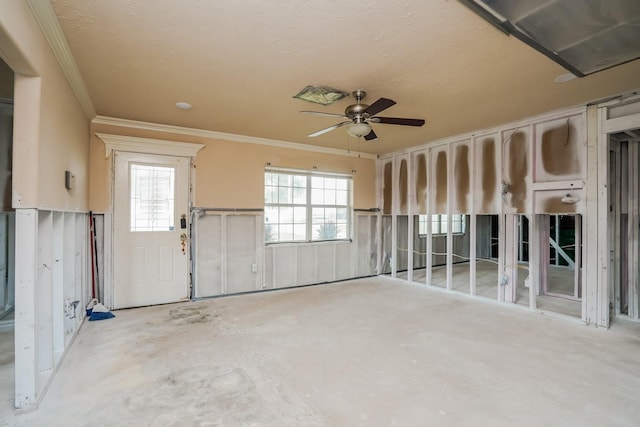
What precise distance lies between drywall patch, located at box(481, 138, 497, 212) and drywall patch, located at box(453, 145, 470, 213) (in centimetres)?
26

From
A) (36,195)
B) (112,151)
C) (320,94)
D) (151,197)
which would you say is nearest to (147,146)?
(112,151)

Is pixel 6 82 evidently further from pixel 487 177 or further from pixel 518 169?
pixel 518 169

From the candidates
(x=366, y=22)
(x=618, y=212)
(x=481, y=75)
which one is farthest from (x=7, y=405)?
(x=618, y=212)

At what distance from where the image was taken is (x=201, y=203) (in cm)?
478

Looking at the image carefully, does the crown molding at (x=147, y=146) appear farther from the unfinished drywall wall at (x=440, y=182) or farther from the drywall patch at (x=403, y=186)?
the unfinished drywall wall at (x=440, y=182)

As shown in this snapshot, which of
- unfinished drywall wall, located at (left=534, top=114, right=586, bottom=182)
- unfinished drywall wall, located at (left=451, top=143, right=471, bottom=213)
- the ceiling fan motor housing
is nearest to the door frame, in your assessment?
the ceiling fan motor housing

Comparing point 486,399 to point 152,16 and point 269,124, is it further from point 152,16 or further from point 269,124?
point 269,124

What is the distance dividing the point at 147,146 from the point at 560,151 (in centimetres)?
552

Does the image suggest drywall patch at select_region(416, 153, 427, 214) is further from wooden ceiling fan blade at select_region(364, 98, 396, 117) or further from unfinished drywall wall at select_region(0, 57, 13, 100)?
unfinished drywall wall at select_region(0, 57, 13, 100)

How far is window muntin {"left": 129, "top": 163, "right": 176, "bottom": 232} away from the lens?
172 inches

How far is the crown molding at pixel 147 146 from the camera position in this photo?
419cm

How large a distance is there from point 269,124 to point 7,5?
9.75 feet

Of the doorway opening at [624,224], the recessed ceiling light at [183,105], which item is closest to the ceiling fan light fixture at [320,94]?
the recessed ceiling light at [183,105]

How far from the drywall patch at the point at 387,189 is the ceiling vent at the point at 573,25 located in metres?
3.96
